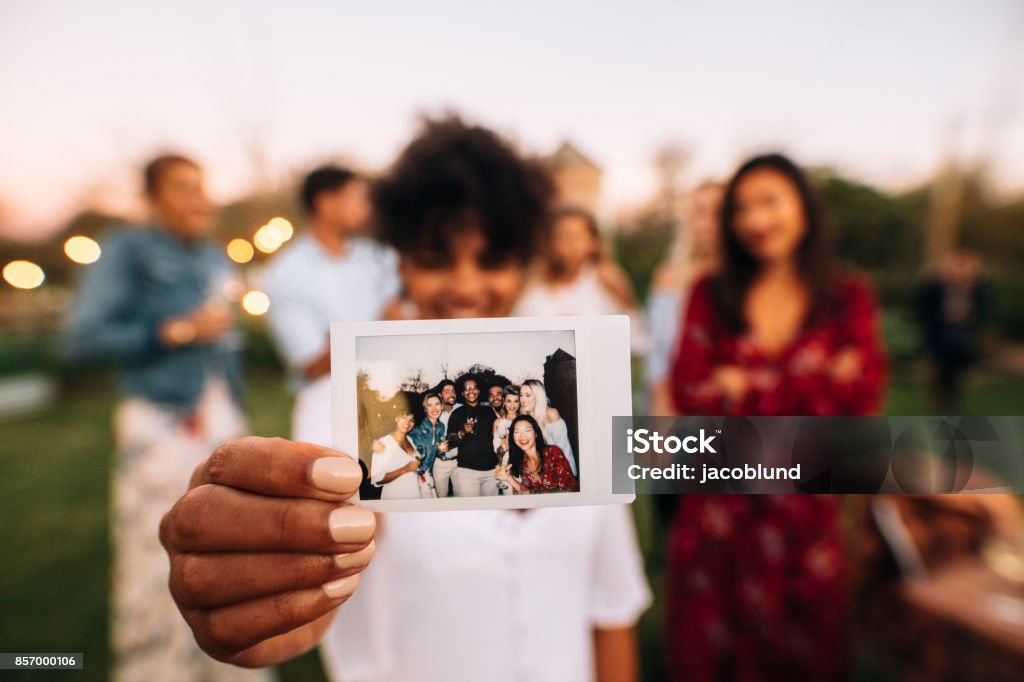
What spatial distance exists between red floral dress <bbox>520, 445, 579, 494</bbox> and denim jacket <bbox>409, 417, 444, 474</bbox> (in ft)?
0.45

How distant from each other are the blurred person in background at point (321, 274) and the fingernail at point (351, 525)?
118cm

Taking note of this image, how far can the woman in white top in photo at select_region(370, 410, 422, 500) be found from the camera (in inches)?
27.7

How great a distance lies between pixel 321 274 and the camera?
2.14 m

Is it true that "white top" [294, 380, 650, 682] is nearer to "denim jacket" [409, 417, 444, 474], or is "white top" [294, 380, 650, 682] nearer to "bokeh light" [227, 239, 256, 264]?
"denim jacket" [409, 417, 444, 474]

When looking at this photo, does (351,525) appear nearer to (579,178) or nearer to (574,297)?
(574,297)

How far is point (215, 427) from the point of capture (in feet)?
6.81

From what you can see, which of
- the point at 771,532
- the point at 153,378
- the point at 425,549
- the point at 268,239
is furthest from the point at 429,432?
the point at 153,378

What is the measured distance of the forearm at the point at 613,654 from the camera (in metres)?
1.21

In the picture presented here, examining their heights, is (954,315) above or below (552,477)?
above

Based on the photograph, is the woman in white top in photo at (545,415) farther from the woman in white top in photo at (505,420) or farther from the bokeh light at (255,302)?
the bokeh light at (255,302)

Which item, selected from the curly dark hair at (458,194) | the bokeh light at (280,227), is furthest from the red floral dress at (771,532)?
the bokeh light at (280,227)

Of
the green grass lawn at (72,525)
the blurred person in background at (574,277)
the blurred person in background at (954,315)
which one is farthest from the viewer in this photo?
Result: the blurred person in background at (954,315)

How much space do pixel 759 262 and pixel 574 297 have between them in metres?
1.58

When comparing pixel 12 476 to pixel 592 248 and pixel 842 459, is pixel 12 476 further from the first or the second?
pixel 842 459
